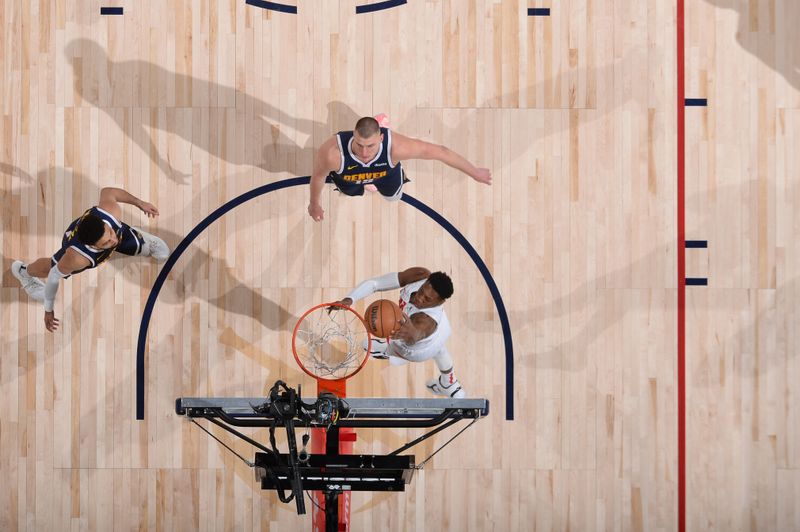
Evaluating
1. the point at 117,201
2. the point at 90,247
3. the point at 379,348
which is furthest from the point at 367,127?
the point at 90,247

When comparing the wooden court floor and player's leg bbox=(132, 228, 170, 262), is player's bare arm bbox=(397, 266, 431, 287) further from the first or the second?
player's leg bbox=(132, 228, 170, 262)

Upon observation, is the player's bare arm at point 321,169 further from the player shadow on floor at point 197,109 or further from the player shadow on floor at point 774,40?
the player shadow on floor at point 774,40

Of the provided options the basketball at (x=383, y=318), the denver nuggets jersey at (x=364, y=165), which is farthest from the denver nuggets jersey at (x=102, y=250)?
the basketball at (x=383, y=318)

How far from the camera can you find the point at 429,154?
7453 mm

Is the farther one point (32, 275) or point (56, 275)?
point (32, 275)

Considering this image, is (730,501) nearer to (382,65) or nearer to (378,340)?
(378,340)

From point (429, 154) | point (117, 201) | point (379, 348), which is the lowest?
point (379, 348)

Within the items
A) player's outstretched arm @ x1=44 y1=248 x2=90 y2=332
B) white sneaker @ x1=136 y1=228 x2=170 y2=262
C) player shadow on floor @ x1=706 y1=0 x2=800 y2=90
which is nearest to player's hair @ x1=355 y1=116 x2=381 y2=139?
white sneaker @ x1=136 y1=228 x2=170 y2=262

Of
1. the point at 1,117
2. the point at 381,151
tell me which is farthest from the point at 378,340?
the point at 1,117

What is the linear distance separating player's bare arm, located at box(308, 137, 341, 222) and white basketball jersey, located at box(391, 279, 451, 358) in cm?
108

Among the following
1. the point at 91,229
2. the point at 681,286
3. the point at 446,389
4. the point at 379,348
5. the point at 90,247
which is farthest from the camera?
the point at 681,286

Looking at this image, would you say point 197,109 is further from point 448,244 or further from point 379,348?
point 379,348

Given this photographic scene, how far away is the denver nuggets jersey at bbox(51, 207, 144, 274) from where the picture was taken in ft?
23.7

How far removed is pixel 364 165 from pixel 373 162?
0.29 ft
